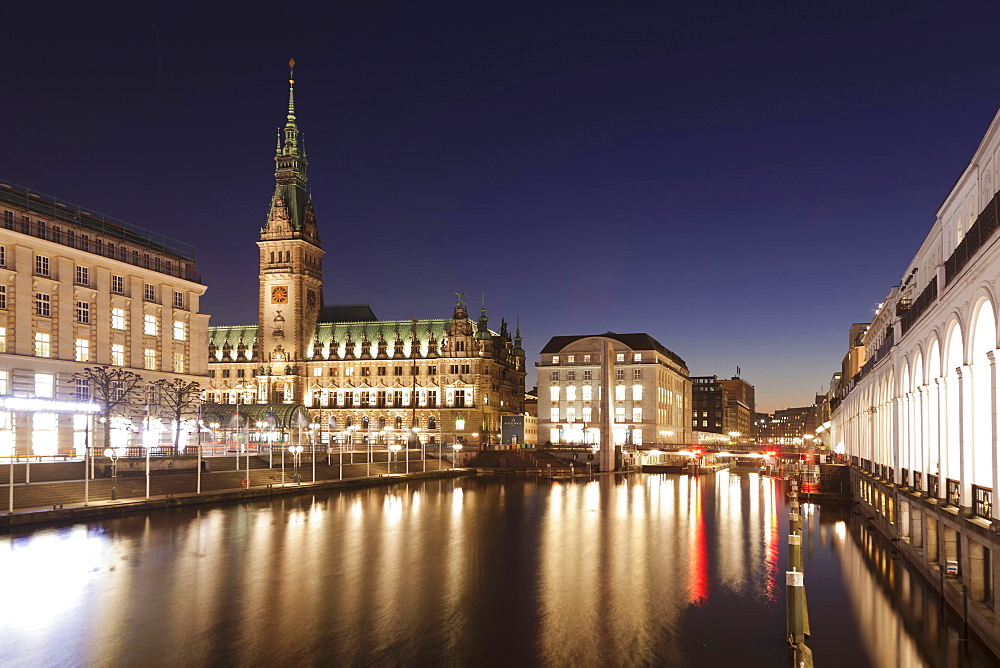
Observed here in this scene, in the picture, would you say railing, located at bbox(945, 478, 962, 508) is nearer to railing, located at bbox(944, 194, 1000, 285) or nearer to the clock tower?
railing, located at bbox(944, 194, 1000, 285)

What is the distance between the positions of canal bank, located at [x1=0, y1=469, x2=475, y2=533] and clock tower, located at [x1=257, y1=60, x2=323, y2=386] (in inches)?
3523

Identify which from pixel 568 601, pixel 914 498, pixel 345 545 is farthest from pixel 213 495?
pixel 914 498

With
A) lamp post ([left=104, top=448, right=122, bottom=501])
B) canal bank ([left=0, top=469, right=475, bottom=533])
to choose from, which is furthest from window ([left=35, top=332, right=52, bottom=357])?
canal bank ([left=0, top=469, right=475, bottom=533])

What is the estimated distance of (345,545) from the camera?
48844 millimetres

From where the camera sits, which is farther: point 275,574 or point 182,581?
point 275,574

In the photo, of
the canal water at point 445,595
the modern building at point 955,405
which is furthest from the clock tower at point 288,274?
the modern building at point 955,405

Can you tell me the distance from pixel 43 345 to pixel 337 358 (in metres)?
101

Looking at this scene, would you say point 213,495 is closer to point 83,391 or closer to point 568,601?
point 83,391

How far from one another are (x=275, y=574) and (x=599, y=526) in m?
30.3

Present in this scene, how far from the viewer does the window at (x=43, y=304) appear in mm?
83188

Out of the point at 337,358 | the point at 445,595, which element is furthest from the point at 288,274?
the point at 445,595

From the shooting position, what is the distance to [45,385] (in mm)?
82625

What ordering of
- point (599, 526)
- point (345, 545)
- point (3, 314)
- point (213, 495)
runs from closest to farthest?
1. point (345, 545)
2. point (599, 526)
3. point (213, 495)
4. point (3, 314)

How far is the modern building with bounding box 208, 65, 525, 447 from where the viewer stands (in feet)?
580
